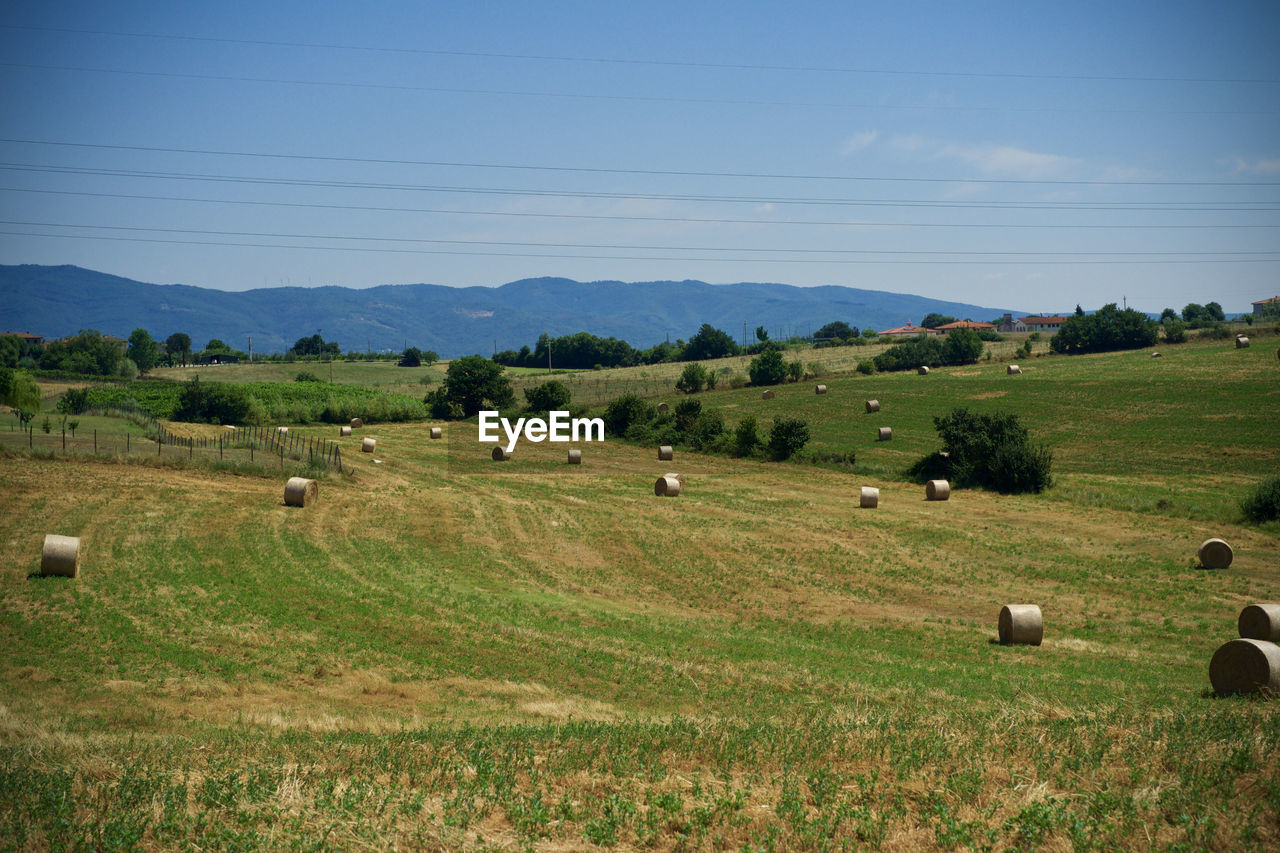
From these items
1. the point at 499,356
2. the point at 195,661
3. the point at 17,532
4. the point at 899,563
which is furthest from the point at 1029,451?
the point at 499,356

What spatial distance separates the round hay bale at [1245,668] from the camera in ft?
46.9

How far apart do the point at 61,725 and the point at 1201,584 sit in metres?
26.5

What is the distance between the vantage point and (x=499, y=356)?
148m

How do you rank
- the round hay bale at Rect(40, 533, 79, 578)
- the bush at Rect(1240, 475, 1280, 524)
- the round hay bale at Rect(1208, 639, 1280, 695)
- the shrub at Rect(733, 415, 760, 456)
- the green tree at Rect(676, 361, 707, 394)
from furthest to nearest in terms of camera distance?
the green tree at Rect(676, 361, 707, 394)
the shrub at Rect(733, 415, 760, 456)
the bush at Rect(1240, 475, 1280, 524)
the round hay bale at Rect(40, 533, 79, 578)
the round hay bale at Rect(1208, 639, 1280, 695)

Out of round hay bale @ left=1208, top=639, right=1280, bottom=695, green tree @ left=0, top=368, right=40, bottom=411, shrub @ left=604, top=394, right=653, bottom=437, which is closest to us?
round hay bale @ left=1208, top=639, right=1280, bottom=695

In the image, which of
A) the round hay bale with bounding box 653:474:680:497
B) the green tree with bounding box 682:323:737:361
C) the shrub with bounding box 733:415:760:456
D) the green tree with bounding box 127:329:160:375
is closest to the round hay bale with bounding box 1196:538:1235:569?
the round hay bale with bounding box 653:474:680:497

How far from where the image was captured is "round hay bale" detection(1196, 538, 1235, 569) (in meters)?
27.0

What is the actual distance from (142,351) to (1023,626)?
162 m

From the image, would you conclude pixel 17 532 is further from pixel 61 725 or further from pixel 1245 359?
pixel 1245 359

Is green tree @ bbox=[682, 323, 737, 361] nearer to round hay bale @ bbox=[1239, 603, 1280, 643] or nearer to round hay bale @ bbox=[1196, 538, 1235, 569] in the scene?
round hay bale @ bbox=[1196, 538, 1235, 569]

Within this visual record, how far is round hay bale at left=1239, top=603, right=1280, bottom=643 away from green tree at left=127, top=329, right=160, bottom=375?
158601 millimetres

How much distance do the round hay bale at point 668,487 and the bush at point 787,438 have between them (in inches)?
558

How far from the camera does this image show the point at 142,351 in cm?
15388

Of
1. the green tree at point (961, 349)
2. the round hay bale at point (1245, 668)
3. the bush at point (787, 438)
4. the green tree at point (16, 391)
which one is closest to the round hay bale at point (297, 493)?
the bush at point (787, 438)
